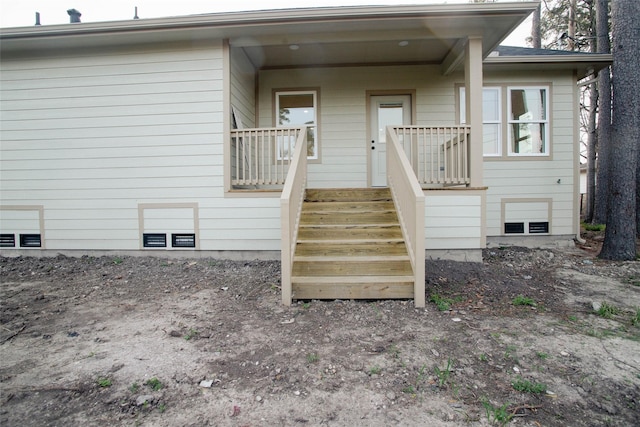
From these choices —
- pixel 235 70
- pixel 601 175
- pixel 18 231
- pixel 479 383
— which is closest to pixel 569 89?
pixel 601 175

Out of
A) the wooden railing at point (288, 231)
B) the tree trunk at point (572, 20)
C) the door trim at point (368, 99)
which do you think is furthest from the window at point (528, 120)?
the tree trunk at point (572, 20)

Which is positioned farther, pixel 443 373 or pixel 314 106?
pixel 314 106

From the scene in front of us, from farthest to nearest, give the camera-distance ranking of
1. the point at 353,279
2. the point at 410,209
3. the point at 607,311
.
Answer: the point at 410,209, the point at 353,279, the point at 607,311

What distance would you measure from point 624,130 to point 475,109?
266 cm

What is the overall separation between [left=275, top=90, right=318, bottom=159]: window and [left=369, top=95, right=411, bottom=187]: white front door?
1125mm

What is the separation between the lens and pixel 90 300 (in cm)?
368

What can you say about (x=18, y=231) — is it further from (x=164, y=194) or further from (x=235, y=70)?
(x=235, y=70)

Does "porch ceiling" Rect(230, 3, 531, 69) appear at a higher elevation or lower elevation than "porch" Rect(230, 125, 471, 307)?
higher

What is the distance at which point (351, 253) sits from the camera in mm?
3863

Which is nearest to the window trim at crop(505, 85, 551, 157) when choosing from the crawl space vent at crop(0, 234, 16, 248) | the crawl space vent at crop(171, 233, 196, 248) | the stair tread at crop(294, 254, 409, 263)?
the stair tread at crop(294, 254, 409, 263)

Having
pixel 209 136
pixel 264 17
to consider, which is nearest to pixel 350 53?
pixel 264 17

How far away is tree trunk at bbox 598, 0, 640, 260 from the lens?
533 cm

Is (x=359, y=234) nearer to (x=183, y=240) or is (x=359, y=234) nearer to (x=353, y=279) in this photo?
(x=353, y=279)

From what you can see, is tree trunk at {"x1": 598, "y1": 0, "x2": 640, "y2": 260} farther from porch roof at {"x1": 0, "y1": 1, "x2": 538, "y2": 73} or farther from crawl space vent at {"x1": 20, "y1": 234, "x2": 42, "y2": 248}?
crawl space vent at {"x1": 20, "y1": 234, "x2": 42, "y2": 248}
